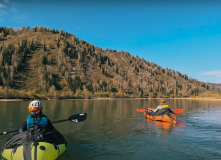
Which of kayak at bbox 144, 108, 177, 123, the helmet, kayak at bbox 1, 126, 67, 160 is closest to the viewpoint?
kayak at bbox 1, 126, 67, 160

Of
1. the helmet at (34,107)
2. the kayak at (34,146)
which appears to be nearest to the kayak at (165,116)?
the kayak at (34,146)

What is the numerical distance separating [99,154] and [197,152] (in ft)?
21.6

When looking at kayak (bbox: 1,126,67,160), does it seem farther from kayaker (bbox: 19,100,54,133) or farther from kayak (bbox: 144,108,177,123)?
kayak (bbox: 144,108,177,123)

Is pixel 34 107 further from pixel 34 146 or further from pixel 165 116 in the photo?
pixel 165 116

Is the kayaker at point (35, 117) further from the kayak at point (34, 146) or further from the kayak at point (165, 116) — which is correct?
the kayak at point (165, 116)

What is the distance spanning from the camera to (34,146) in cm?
877

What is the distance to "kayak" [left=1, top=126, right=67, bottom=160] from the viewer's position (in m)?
8.59

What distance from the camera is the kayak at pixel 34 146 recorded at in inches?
338

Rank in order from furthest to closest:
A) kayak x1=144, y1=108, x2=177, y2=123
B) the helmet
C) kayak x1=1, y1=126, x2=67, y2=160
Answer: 1. kayak x1=144, y1=108, x2=177, y2=123
2. the helmet
3. kayak x1=1, y1=126, x2=67, y2=160

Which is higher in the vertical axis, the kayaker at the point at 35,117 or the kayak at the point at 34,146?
the kayaker at the point at 35,117

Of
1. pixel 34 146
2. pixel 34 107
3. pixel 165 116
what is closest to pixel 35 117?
pixel 34 107

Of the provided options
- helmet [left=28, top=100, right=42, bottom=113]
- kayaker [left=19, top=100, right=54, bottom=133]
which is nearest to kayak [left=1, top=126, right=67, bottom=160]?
kayaker [left=19, top=100, right=54, bottom=133]

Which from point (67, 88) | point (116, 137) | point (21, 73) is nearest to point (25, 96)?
point (67, 88)

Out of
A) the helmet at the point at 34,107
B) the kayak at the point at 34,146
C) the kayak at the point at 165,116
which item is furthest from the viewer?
the kayak at the point at 165,116
